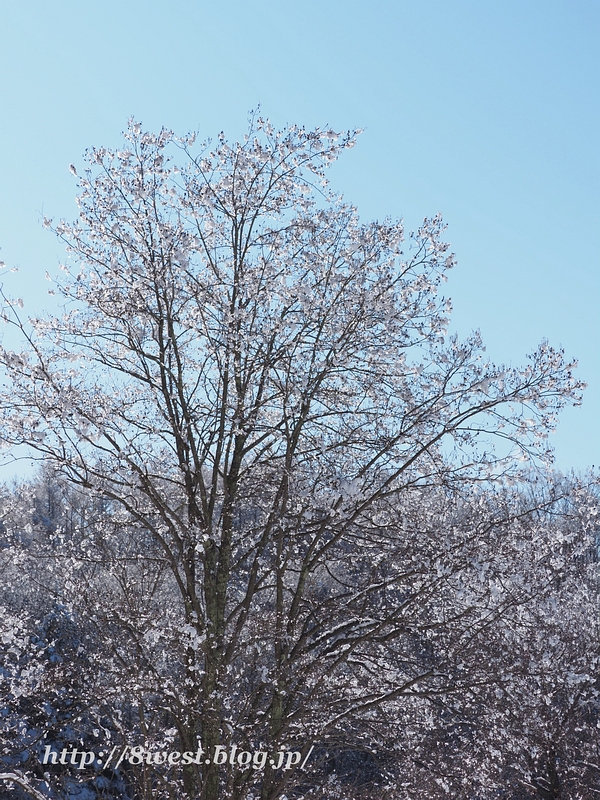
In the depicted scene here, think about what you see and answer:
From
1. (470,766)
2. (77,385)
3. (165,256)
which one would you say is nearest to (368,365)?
(165,256)

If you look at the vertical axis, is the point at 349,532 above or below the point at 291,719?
above

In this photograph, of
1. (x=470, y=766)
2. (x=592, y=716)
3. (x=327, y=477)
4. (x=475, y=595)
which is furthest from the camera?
(x=592, y=716)

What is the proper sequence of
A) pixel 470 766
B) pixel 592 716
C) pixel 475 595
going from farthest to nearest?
pixel 592 716 < pixel 470 766 < pixel 475 595

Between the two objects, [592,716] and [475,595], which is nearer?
[475,595]

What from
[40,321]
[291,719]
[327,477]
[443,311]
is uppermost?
[443,311]

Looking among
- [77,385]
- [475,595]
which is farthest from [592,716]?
[77,385]

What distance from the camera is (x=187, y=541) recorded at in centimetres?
752

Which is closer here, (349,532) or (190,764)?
(190,764)

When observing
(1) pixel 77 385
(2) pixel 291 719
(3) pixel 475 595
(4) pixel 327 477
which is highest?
(1) pixel 77 385

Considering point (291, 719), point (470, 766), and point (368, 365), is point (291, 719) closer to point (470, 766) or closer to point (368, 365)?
point (368, 365)

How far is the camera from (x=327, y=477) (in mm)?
7191

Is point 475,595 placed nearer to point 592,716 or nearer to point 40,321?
point 40,321

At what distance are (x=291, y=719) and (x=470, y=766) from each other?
23.0 ft

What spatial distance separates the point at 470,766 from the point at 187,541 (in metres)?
8.26
